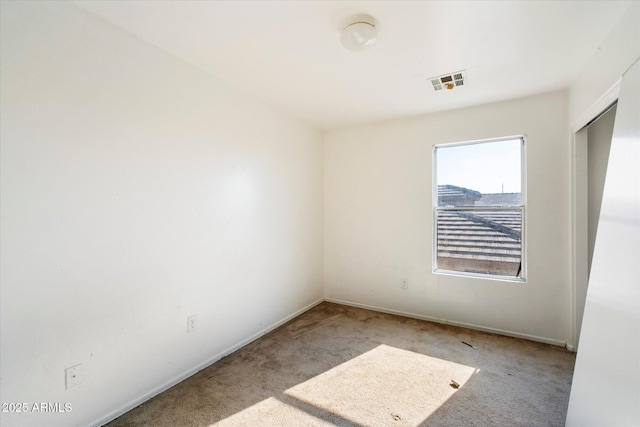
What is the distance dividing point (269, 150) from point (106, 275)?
6.11 feet

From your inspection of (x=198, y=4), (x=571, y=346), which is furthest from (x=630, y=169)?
(x=198, y=4)

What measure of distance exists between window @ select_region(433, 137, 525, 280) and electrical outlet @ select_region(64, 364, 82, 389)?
3.28m

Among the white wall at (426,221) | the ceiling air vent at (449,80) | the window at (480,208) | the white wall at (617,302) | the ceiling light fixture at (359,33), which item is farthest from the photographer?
the window at (480,208)

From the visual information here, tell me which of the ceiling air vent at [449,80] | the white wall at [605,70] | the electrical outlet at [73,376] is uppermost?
the ceiling air vent at [449,80]

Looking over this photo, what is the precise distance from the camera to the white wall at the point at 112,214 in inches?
54.1

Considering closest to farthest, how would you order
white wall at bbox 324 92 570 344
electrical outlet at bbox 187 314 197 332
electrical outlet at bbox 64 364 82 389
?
electrical outlet at bbox 64 364 82 389
electrical outlet at bbox 187 314 197 332
white wall at bbox 324 92 570 344

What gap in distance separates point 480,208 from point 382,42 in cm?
212

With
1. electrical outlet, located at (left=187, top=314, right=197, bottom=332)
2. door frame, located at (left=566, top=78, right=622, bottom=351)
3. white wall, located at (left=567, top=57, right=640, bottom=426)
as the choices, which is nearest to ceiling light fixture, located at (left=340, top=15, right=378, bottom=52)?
white wall, located at (left=567, top=57, right=640, bottom=426)

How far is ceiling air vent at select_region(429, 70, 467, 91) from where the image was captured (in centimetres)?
233

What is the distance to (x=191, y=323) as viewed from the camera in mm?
2164

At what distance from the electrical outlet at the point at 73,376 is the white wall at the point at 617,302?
2.67 metres

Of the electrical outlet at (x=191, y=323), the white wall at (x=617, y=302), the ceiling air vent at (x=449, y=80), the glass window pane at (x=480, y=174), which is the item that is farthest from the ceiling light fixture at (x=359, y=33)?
the electrical outlet at (x=191, y=323)

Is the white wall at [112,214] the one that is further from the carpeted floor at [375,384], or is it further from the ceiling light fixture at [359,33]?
the ceiling light fixture at [359,33]

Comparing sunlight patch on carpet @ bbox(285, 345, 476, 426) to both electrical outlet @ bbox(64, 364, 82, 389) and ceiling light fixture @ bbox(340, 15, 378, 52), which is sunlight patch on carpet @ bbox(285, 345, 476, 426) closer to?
electrical outlet @ bbox(64, 364, 82, 389)
